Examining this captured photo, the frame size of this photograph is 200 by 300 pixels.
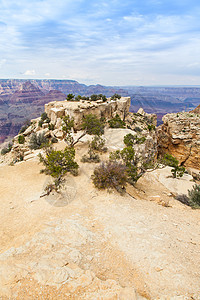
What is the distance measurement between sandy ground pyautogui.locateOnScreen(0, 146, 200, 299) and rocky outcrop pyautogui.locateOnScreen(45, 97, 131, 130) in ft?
51.5

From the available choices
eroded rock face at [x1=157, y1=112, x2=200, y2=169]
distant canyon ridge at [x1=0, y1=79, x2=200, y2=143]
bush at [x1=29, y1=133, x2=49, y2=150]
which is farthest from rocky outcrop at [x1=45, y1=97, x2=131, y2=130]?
distant canyon ridge at [x1=0, y1=79, x2=200, y2=143]

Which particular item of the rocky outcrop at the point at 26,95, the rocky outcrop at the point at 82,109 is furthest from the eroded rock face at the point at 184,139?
the rocky outcrop at the point at 26,95

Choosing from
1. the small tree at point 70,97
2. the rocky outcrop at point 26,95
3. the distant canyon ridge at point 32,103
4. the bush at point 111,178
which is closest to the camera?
the bush at point 111,178

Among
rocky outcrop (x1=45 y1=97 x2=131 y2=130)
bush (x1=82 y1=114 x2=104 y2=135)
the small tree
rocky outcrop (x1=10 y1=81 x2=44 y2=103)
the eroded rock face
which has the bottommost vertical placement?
the eroded rock face

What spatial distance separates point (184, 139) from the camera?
85.3ft

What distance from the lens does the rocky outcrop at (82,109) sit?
23.5 meters

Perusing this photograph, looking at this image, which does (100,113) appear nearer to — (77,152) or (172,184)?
(77,152)

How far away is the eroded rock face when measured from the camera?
25.4 metres

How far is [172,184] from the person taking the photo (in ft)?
49.7

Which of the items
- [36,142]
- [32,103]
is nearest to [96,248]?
[36,142]

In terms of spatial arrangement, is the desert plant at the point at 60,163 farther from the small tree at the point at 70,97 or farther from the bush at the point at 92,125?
the small tree at the point at 70,97

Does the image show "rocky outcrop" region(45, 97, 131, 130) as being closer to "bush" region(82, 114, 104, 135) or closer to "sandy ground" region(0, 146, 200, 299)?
"bush" region(82, 114, 104, 135)

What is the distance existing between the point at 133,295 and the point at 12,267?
292 cm

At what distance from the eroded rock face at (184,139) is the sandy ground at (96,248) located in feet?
65.3
